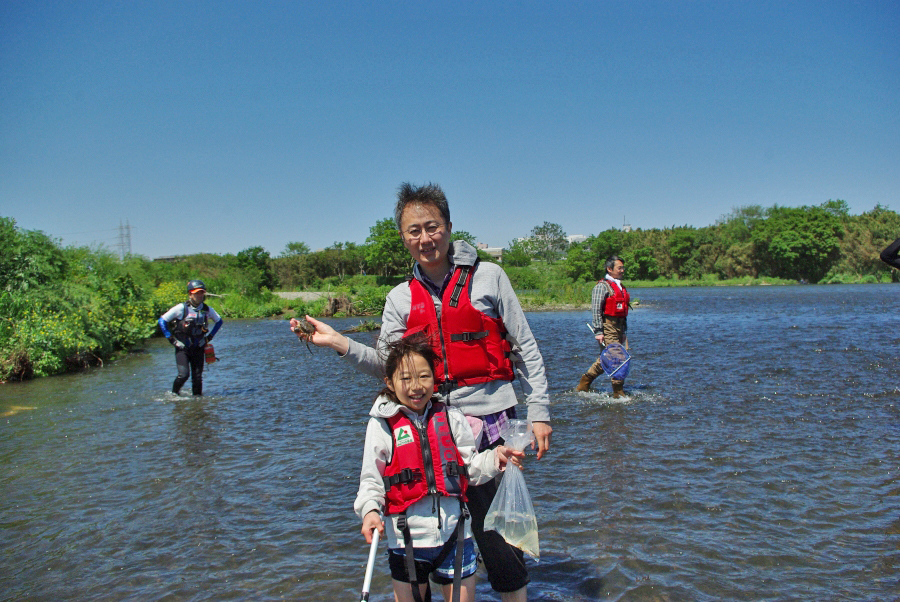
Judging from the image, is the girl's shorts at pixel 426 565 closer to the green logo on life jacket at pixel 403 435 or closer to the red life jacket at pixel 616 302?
the green logo on life jacket at pixel 403 435

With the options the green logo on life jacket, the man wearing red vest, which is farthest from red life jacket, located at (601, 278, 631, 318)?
the green logo on life jacket

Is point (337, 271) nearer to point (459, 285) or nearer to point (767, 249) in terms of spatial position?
point (767, 249)

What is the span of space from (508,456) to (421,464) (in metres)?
0.46

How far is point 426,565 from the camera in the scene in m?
2.88

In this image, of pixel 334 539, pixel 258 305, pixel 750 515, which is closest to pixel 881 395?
pixel 750 515

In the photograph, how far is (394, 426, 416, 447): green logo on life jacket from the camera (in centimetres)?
292

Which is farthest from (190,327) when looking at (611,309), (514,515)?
(514,515)

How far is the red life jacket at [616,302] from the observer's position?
991cm

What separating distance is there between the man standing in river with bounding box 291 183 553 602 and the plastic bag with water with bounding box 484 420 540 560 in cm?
9

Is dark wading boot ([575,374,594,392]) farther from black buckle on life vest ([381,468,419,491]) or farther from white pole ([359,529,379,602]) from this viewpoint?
white pole ([359,529,379,602])

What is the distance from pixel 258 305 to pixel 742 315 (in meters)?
32.0

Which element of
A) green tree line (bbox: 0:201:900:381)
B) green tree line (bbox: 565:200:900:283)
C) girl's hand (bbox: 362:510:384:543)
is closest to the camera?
girl's hand (bbox: 362:510:384:543)

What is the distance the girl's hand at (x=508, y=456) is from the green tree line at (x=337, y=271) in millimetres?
14335

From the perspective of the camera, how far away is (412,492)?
9.35ft
